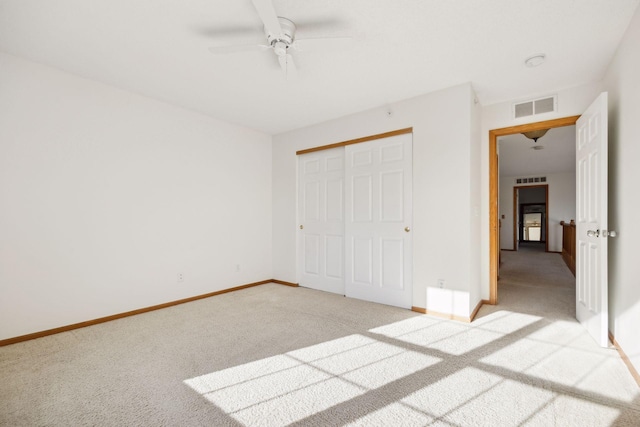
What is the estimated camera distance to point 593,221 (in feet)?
8.64

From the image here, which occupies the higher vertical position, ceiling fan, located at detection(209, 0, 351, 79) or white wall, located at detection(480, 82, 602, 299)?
ceiling fan, located at detection(209, 0, 351, 79)

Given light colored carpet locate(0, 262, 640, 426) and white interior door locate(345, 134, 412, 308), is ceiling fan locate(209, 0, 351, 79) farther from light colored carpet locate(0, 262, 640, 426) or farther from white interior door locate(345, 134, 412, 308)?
light colored carpet locate(0, 262, 640, 426)

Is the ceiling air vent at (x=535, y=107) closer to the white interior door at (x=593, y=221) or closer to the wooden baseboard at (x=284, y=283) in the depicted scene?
the white interior door at (x=593, y=221)

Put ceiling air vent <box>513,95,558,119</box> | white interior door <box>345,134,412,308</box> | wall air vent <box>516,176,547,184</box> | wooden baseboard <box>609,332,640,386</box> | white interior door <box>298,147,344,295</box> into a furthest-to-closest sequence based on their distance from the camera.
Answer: wall air vent <box>516,176,547,184</box>, white interior door <box>298,147,344,295</box>, white interior door <box>345,134,412,308</box>, ceiling air vent <box>513,95,558,119</box>, wooden baseboard <box>609,332,640,386</box>

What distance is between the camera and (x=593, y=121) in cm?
268

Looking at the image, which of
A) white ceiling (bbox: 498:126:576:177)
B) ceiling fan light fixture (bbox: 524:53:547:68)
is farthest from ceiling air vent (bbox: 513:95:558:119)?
white ceiling (bbox: 498:126:576:177)

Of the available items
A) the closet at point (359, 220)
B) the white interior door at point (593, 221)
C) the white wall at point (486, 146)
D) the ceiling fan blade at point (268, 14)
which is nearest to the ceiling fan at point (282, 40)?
the ceiling fan blade at point (268, 14)

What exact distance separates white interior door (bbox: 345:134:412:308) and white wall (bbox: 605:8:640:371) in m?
1.79

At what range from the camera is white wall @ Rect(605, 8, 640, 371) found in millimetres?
2098

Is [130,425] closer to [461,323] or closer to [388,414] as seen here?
[388,414]

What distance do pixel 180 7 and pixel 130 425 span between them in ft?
8.66

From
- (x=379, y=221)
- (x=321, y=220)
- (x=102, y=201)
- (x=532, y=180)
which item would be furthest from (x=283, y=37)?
(x=532, y=180)

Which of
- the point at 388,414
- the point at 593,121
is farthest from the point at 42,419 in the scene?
the point at 593,121

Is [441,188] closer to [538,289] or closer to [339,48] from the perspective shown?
[339,48]
